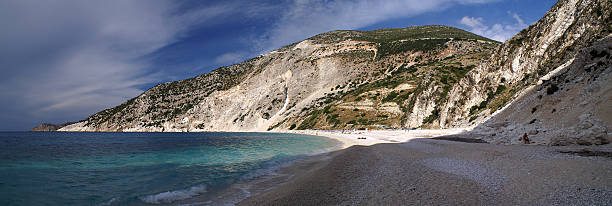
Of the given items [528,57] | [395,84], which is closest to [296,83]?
[395,84]

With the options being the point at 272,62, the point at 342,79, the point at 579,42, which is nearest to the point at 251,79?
the point at 272,62

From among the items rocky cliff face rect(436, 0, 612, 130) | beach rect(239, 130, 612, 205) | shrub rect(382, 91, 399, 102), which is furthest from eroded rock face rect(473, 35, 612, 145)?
shrub rect(382, 91, 399, 102)

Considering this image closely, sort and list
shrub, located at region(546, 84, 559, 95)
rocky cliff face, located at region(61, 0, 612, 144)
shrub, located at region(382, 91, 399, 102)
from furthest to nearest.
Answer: shrub, located at region(382, 91, 399, 102), rocky cliff face, located at region(61, 0, 612, 144), shrub, located at region(546, 84, 559, 95)

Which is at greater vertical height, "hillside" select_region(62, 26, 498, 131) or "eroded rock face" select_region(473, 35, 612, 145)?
"hillside" select_region(62, 26, 498, 131)

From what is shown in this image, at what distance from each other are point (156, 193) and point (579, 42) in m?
25.0

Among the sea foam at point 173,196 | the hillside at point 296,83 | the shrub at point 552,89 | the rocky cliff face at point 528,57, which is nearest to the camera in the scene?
the sea foam at point 173,196

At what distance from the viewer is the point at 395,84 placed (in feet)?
202

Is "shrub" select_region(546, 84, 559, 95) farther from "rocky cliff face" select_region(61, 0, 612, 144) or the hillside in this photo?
the hillside

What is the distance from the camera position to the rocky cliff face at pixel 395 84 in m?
16.9

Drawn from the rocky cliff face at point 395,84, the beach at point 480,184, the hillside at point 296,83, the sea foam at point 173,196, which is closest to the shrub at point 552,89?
the rocky cliff face at point 395,84

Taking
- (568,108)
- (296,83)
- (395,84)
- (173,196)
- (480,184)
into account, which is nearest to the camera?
(480,184)

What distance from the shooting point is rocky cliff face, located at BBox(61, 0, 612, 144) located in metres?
16.9

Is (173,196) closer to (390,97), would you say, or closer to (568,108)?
(568,108)

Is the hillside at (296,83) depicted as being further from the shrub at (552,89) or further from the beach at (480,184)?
the beach at (480,184)
